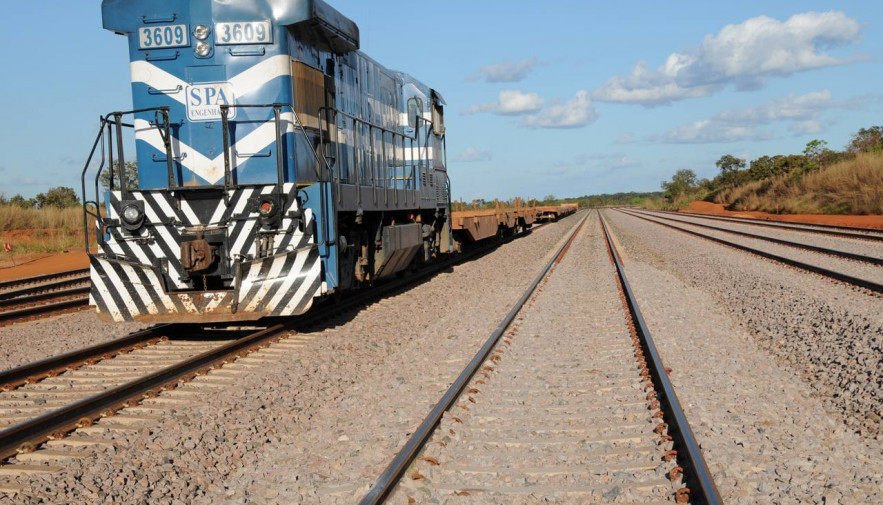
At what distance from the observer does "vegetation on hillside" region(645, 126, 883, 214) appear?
35438 mm

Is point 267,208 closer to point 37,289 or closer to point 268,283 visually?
point 268,283

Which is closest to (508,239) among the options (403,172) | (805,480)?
(403,172)

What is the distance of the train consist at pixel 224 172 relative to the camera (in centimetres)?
729

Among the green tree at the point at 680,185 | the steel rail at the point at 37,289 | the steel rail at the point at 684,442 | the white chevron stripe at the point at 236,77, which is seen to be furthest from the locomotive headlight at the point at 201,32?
the green tree at the point at 680,185

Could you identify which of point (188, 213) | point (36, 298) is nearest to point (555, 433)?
point (188, 213)

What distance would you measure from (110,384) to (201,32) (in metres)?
3.92

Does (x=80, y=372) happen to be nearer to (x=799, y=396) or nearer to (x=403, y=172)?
(x=799, y=396)

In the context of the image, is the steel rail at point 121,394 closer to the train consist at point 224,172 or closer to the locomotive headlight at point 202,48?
the train consist at point 224,172

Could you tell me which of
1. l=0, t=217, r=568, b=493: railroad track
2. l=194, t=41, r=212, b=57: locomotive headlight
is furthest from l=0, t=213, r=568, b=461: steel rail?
l=194, t=41, r=212, b=57: locomotive headlight

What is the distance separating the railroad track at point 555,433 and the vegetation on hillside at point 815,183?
1296 inches

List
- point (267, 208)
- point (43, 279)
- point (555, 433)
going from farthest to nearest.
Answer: point (43, 279), point (267, 208), point (555, 433)

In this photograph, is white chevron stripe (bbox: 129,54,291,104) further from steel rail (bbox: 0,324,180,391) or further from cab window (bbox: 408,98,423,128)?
cab window (bbox: 408,98,423,128)

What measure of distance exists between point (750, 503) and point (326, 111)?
637 cm

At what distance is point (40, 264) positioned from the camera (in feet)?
68.9
